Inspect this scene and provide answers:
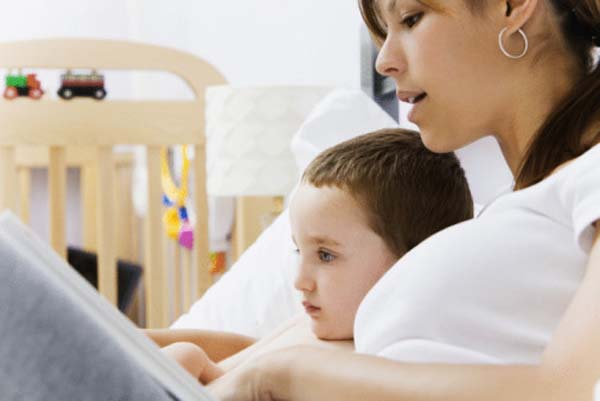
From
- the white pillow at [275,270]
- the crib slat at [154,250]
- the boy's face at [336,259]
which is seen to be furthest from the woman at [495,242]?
the crib slat at [154,250]

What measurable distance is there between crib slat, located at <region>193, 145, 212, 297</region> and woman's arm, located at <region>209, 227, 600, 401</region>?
1.56 metres

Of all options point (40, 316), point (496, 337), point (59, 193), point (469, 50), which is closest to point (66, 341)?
point (40, 316)

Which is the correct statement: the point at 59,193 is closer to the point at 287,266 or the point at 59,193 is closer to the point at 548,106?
the point at 287,266

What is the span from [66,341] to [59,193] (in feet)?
5.81

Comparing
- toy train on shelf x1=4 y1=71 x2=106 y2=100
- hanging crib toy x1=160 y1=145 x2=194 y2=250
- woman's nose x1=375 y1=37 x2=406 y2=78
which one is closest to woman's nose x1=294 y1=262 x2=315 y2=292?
woman's nose x1=375 y1=37 x2=406 y2=78

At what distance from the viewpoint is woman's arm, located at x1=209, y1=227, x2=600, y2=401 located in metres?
0.56

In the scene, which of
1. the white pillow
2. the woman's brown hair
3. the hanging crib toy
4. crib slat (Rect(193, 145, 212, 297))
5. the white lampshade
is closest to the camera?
the woman's brown hair

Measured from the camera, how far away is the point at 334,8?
2.29 metres

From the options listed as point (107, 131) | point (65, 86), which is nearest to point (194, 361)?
point (107, 131)

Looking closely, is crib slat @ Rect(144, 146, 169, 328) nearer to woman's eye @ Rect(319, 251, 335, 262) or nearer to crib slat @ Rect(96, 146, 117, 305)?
crib slat @ Rect(96, 146, 117, 305)

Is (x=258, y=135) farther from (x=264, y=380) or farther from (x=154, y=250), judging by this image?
(x=264, y=380)

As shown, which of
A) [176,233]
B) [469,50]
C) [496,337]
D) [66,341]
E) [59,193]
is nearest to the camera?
[66,341]

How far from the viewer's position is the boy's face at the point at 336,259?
0.96 meters

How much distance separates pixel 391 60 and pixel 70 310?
17.6 inches
